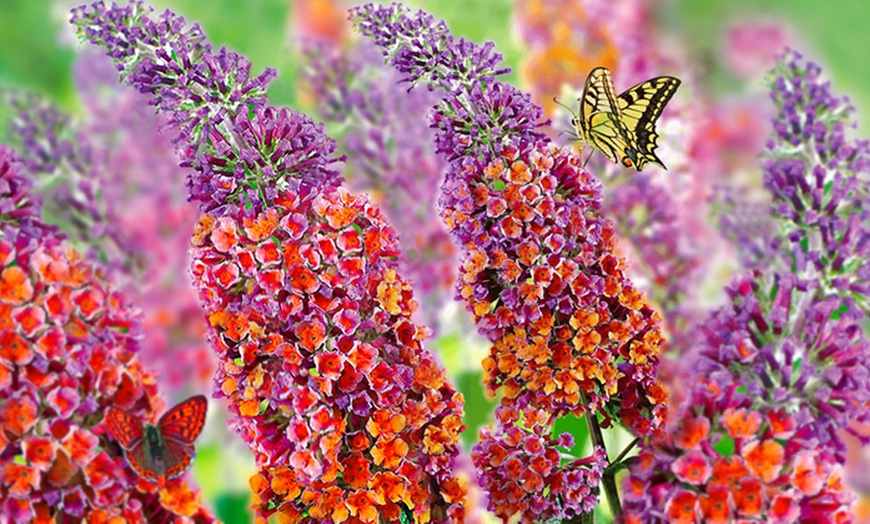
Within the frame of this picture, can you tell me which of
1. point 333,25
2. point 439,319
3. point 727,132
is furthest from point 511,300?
point 727,132

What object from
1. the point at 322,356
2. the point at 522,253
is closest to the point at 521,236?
the point at 522,253

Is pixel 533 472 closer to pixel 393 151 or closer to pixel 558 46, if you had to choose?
pixel 393 151

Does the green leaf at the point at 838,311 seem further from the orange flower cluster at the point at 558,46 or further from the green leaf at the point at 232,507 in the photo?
the green leaf at the point at 232,507

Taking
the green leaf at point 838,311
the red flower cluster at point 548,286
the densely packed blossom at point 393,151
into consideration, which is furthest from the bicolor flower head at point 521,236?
the densely packed blossom at point 393,151

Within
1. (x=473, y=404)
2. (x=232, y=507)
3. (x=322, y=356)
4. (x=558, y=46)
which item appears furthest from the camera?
(x=558, y=46)

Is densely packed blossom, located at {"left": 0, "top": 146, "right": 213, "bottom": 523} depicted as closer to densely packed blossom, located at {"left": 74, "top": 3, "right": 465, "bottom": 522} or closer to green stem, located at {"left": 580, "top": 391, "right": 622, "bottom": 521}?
densely packed blossom, located at {"left": 74, "top": 3, "right": 465, "bottom": 522}

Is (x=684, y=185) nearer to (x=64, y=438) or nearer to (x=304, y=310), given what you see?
(x=304, y=310)

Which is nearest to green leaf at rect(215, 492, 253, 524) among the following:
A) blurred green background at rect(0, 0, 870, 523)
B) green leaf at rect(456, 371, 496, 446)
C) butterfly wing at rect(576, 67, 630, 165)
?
blurred green background at rect(0, 0, 870, 523)
